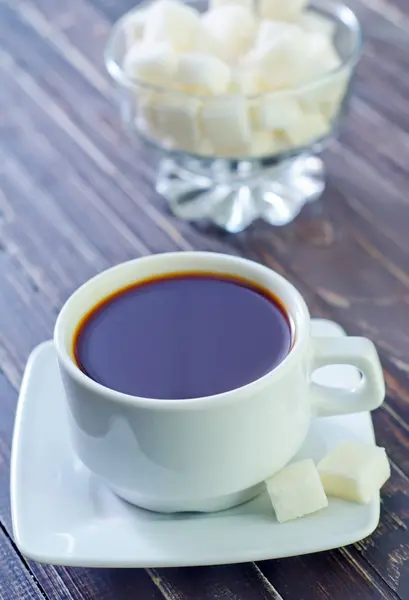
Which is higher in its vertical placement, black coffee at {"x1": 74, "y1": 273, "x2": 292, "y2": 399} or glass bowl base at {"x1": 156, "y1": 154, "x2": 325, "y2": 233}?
black coffee at {"x1": 74, "y1": 273, "x2": 292, "y2": 399}

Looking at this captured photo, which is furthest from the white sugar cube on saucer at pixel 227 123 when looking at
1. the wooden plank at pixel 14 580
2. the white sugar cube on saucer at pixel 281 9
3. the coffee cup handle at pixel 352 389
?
the wooden plank at pixel 14 580

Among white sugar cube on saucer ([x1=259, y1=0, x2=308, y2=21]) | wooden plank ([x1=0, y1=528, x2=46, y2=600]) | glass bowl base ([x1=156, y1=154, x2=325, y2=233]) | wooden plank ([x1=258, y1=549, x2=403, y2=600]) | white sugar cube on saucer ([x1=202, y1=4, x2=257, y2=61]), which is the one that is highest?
white sugar cube on saucer ([x1=202, y1=4, x2=257, y2=61])

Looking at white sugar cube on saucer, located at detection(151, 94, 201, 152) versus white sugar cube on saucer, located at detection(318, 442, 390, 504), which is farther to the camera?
white sugar cube on saucer, located at detection(151, 94, 201, 152)

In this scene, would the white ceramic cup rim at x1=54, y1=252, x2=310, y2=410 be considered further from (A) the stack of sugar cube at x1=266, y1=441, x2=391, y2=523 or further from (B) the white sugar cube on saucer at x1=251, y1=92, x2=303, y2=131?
(B) the white sugar cube on saucer at x1=251, y1=92, x2=303, y2=131

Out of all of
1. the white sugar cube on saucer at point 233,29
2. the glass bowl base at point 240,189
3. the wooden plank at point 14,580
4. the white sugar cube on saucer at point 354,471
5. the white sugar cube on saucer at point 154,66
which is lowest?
the glass bowl base at point 240,189

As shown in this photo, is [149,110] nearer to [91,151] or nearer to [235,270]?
[91,151]

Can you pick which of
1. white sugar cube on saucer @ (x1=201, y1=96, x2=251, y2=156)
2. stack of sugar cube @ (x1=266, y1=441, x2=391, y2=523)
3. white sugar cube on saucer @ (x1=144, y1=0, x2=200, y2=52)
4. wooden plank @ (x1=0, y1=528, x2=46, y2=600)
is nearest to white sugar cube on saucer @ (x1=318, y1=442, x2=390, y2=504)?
stack of sugar cube @ (x1=266, y1=441, x2=391, y2=523)

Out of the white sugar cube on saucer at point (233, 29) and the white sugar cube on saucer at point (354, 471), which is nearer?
the white sugar cube on saucer at point (354, 471)

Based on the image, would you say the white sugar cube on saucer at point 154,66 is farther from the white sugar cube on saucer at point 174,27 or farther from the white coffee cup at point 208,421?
the white coffee cup at point 208,421
